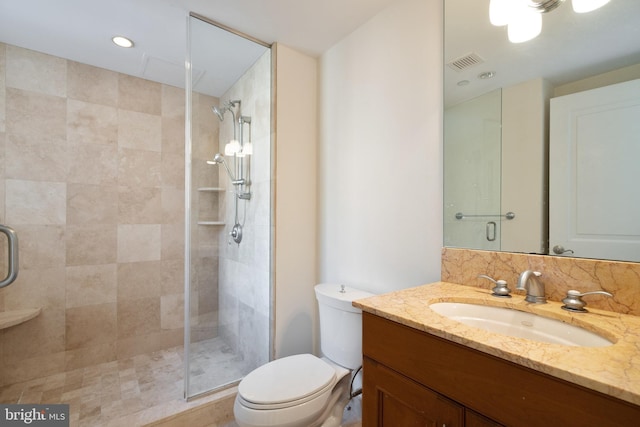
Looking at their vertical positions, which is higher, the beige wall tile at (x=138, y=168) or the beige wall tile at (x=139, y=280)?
the beige wall tile at (x=138, y=168)

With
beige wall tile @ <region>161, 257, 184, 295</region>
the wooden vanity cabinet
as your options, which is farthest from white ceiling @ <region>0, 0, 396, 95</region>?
the wooden vanity cabinet

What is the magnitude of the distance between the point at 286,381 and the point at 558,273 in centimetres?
117

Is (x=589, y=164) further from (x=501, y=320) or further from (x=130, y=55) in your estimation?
(x=130, y=55)

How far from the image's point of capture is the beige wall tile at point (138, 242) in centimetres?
229

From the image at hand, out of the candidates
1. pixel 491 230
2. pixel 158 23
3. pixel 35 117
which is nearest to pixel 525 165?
pixel 491 230

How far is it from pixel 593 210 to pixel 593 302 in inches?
11.9

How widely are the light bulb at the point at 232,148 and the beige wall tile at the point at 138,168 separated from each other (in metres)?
0.93

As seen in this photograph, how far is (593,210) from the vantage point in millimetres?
933

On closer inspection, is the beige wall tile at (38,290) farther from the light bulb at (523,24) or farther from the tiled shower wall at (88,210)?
the light bulb at (523,24)

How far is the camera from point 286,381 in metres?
1.25

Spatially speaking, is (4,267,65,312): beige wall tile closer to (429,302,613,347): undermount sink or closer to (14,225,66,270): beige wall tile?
(14,225,66,270): beige wall tile

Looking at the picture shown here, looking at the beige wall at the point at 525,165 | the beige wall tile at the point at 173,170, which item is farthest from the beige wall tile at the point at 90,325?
the beige wall at the point at 525,165

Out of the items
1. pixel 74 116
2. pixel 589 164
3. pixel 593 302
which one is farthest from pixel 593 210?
pixel 74 116

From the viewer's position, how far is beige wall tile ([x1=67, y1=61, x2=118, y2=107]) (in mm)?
2113
